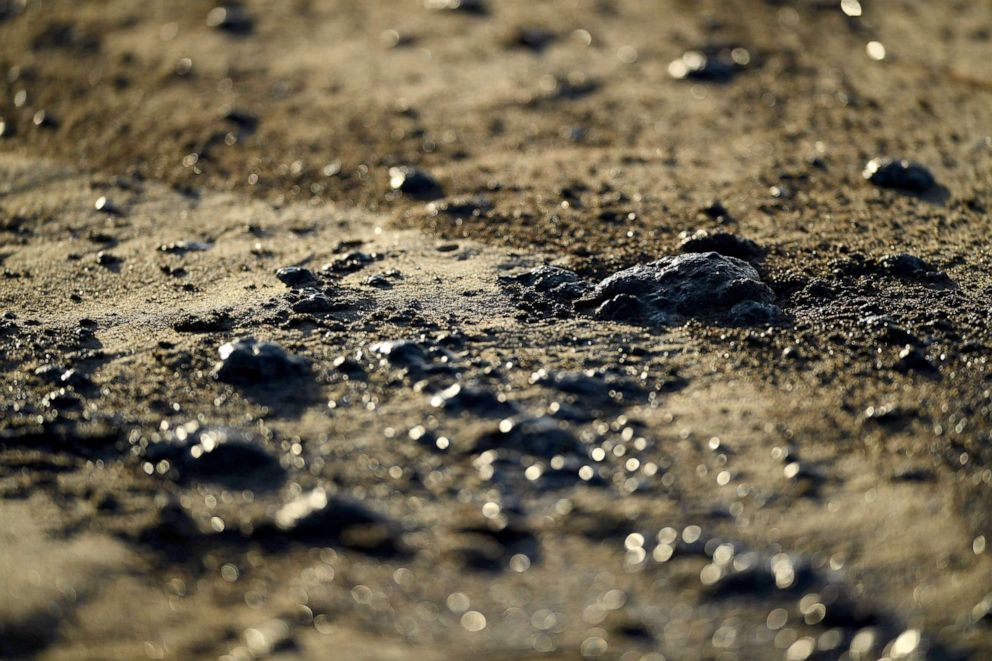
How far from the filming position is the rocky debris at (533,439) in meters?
2.90

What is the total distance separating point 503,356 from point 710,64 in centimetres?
311

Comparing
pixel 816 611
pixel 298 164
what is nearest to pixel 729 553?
pixel 816 611

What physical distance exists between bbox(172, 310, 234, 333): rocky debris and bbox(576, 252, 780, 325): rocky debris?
120 cm

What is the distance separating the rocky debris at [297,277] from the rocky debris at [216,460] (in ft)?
3.33

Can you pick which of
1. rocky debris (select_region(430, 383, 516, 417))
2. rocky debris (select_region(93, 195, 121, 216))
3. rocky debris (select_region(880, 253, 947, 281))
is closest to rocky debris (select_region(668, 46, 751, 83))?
rocky debris (select_region(880, 253, 947, 281))

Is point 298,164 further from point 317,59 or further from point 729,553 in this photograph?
point 729,553

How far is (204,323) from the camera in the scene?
11.9 ft

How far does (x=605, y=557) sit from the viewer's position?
99.3 inches

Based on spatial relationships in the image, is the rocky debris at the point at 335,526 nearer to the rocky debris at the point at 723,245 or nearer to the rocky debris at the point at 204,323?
the rocky debris at the point at 204,323

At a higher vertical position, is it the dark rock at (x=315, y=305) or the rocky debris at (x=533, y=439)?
the rocky debris at (x=533, y=439)

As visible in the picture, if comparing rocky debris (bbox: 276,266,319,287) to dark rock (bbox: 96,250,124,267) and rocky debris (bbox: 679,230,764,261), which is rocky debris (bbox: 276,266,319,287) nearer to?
dark rock (bbox: 96,250,124,267)

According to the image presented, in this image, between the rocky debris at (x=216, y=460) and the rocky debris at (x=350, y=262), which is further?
the rocky debris at (x=350, y=262)

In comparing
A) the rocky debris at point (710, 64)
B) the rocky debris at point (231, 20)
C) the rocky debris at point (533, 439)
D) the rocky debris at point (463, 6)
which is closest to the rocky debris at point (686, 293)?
the rocky debris at point (533, 439)

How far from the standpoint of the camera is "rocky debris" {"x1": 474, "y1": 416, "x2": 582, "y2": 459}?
2896mm
